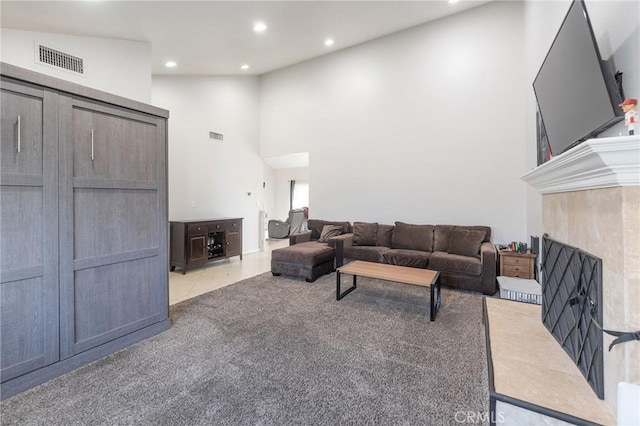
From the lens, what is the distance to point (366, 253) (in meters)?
4.36

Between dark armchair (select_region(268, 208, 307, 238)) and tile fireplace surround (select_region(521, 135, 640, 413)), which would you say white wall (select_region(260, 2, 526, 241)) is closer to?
dark armchair (select_region(268, 208, 307, 238))

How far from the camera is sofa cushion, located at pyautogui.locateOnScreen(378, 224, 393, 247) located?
183 inches

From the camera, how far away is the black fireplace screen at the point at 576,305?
4.12 feet

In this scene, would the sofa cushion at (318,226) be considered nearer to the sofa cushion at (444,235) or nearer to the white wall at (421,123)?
the white wall at (421,123)

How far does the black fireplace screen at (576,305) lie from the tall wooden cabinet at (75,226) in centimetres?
297

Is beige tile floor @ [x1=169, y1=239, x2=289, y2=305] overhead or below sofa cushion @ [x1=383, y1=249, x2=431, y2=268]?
below

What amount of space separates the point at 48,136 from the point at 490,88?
16.9ft

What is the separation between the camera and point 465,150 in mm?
4324

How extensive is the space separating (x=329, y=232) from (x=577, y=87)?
153 inches

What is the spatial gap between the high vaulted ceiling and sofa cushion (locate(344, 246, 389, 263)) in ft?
11.7

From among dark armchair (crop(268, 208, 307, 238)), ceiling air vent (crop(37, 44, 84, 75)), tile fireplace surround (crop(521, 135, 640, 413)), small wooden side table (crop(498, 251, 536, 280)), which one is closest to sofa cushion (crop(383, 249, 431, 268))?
small wooden side table (crop(498, 251, 536, 280))

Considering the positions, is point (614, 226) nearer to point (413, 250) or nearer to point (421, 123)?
point (413, 250)

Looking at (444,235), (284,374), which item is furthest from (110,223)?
(444,235)

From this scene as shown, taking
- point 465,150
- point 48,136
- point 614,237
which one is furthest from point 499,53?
point 48,136
